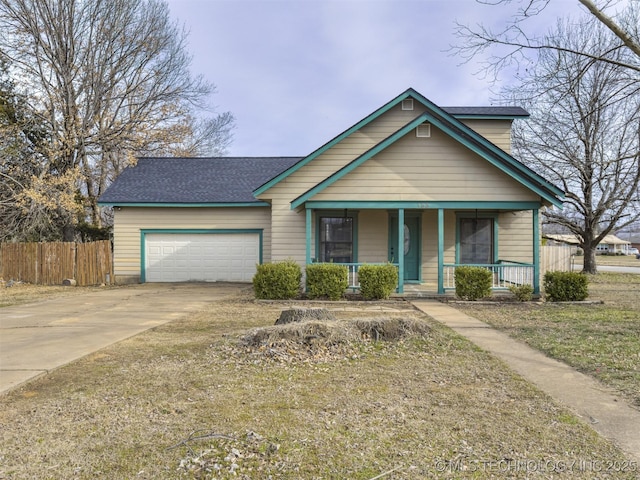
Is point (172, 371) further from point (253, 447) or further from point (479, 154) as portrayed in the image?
point (479, 154)

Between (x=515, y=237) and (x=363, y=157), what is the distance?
592 centimetres

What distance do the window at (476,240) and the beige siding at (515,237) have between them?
347 mm

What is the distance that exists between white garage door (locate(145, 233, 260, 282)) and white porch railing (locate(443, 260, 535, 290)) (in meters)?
7.24

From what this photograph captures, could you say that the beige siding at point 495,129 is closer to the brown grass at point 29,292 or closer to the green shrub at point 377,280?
the green shrub at point 377,280

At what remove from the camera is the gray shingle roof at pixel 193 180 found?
16.7m

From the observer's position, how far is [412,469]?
2.94 metres

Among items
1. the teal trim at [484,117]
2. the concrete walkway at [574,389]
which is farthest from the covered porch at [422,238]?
the concrete walkway at [574,389]

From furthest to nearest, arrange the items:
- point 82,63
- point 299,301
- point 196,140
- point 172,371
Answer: point 196,140, point 82,63, point 299,301, point 172,371

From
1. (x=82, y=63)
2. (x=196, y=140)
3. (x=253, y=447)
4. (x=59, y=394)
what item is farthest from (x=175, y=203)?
(x=196, y=140)

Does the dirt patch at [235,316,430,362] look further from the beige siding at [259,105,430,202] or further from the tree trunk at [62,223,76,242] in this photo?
the tree trunk at [62,223,76,242]

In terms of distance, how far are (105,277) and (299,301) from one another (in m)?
9.28

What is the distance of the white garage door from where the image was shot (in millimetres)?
16922

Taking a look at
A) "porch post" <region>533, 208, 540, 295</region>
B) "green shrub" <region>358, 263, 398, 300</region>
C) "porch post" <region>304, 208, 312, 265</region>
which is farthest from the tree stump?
"porch post" <region>533, 208, 540, 295</region>

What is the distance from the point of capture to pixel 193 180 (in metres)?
18.3
